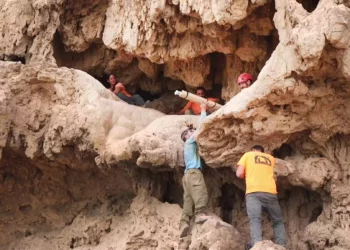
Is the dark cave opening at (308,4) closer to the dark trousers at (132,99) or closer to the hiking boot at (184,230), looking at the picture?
the dark trousers at (132,99)

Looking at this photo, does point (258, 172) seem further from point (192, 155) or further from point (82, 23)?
point (82, 23)

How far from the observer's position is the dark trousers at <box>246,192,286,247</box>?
4.78 metres

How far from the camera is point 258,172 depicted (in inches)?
191

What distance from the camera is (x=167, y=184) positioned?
639 centimetres

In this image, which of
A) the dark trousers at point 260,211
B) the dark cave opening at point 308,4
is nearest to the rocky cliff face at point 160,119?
the dark cave opening at point 308,4

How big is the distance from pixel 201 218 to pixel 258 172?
80cm

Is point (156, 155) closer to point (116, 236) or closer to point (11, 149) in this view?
point (116, 236)

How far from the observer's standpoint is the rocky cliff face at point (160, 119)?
504cm

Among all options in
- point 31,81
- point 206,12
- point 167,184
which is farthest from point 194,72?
point 31,81

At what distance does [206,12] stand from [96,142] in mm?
1945

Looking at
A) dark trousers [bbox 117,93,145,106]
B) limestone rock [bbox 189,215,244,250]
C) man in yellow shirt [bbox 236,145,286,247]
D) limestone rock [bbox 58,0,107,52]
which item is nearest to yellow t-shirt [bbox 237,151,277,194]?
man in yellow shirt [bbox 236,145,286,247]

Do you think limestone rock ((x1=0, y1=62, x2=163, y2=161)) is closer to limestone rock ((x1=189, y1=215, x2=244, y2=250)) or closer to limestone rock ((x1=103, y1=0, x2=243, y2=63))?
limestone rock ((x1=103, y1=0, x2=243, y2=63))

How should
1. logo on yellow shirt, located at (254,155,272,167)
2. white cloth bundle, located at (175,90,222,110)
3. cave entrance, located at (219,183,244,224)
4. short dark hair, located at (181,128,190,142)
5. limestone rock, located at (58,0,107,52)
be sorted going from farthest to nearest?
limestone rock, located at (58,0,107,52) < cave entrance, located at (219,183,244,224) < short dark hair, located at (181,128,190,142) < white cloth bundle, located at (175,90,222,110) < logo on yellow shirt, located at (254,155,272,167)

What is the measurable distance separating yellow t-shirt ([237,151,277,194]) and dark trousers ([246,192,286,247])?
0.18 feet
